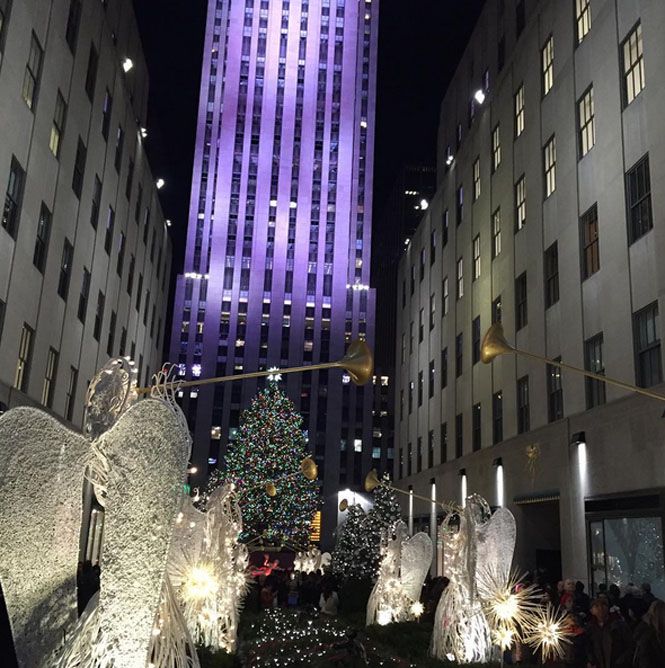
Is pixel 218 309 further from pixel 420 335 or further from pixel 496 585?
pixel 496 585

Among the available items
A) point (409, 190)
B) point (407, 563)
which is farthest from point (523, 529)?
point (409, 190)

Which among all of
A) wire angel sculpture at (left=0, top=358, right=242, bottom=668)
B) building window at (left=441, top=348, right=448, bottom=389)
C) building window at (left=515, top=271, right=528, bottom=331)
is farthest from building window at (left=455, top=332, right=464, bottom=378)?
wire angel sculpture at (left=0, top=358, right=242, bottom=668)

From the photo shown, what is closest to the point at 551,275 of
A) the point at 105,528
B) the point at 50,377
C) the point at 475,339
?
the point at 475,339

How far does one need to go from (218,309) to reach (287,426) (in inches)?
1441

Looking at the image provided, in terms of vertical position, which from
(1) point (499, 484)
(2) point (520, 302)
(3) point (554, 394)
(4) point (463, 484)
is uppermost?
(2) point (520, 302)

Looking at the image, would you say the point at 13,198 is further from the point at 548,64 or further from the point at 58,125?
the point at 548,64

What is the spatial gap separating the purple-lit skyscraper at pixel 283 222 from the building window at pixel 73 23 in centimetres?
6348

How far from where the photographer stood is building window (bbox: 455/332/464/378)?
117 ft

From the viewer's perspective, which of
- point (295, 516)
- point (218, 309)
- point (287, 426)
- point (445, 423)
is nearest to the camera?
point (445, 423)

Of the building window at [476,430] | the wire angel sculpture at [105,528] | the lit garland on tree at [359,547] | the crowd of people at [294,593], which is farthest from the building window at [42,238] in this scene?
the building window at [476,430]

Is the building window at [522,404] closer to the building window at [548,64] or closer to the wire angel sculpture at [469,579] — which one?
the building window at [548,64]

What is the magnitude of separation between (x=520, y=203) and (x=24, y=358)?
57.6 ft

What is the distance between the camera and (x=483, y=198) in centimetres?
3303

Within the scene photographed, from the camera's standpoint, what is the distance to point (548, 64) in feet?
85.6
